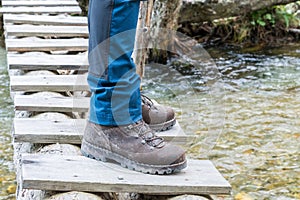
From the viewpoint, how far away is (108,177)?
93.5 inches

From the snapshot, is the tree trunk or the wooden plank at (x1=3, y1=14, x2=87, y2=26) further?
the tree trunk

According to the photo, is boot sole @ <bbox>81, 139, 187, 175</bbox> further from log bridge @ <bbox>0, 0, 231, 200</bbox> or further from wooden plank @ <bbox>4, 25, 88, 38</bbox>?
wooden plank @ <bbox>4, 25, 88, 38</bbox>

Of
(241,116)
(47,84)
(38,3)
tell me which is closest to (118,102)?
(47,84)

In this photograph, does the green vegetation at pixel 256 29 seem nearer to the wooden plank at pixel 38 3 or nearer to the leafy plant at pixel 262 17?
the leafy plant at pixel 262 17

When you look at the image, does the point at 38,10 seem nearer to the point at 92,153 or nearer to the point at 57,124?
the point at 57,124

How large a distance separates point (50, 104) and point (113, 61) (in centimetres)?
116

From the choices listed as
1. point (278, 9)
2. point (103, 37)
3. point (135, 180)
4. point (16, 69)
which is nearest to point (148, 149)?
point (135, 180)

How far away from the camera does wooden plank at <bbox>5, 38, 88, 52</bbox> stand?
195 inches

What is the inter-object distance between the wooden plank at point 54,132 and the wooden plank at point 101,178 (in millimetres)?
330

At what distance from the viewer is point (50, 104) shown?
137 inches

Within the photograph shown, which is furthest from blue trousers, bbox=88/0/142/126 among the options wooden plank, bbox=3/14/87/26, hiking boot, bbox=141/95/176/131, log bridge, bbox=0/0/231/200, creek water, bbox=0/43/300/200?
wooden plank, bbox=3/14/87/26

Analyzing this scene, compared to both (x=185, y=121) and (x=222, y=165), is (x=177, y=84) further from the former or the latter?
(x=222, y=165)

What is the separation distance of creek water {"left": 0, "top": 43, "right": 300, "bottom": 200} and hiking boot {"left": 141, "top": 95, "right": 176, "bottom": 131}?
93 cm

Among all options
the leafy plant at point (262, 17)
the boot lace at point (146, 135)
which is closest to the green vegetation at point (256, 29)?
the leafy plant at point (262, 17)
